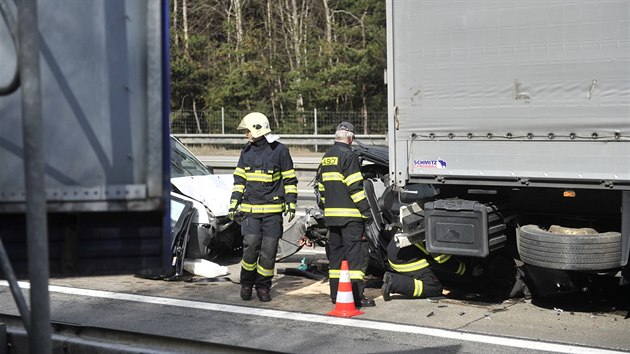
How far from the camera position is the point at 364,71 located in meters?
35.4

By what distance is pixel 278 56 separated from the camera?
3934 cm

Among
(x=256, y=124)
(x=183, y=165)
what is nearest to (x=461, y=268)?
(x=256, y=124)

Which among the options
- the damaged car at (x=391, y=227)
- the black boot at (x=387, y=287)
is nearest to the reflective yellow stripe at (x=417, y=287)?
the black boot at (x=387, y=287)

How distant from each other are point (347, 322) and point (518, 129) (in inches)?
88.2

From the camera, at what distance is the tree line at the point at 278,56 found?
35750 millimetres

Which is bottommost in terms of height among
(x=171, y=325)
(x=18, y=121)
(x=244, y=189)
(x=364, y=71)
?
(x=171, y=325)

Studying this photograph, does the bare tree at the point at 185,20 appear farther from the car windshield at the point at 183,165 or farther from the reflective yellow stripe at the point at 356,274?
the reflective yellow stripe at the point at 356,274

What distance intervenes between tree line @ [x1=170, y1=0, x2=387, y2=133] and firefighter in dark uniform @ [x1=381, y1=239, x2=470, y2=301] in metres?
24.4

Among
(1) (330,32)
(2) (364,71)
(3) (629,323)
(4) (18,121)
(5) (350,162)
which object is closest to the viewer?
(4) (18,121)

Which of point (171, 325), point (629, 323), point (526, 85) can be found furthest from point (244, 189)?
point (629, 323)

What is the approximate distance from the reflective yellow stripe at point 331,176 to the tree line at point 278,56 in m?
24.2

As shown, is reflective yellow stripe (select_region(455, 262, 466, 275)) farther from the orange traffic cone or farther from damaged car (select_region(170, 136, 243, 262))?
damaged car (select_region(170, 136, 243, 262))

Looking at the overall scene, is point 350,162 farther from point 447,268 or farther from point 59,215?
point 59,215

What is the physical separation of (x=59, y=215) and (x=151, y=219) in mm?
388
